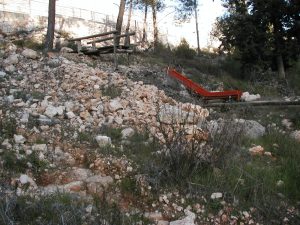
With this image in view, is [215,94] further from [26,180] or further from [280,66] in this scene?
[26,180]

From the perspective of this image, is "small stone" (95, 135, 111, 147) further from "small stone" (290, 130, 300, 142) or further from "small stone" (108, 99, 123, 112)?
"small stone" (290, 130, 300, 142)

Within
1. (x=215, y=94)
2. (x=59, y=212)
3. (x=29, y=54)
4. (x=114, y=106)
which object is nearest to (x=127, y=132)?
(x=114, y=106)

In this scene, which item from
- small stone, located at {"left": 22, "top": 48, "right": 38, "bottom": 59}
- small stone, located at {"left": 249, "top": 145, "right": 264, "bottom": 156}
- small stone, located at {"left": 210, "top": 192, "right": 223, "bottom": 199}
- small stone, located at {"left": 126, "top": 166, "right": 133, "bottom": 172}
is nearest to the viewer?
small stone, located at {"left": 210, "top": 192, "right": 223, "bottom": 199}

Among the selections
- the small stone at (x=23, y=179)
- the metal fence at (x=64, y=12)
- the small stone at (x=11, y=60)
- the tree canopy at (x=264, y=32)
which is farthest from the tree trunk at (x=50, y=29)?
the small stone at (x=23, y=179)

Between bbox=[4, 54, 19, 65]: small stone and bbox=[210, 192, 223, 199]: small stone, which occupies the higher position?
bbox=[4, 54, 19, 65]: small stone

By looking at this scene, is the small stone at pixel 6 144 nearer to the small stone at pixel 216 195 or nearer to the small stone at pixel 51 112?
the small stone at pixel 51 112

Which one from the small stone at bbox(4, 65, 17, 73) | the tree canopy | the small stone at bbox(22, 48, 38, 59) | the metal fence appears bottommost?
the small stone at bbox(4, 65, 17, 73)

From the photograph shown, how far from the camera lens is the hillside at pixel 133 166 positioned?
4.98 m

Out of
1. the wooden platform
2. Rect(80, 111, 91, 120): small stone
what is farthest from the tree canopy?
Rect(80, 111, 91, 120): small stone

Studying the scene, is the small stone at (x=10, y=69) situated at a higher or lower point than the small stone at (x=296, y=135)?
higher

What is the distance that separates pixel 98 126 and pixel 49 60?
5638 millimetres

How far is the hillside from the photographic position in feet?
16.3

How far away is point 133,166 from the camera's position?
20.2ft

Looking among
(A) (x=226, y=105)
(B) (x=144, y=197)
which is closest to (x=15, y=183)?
(B) (x=144, y=197)
